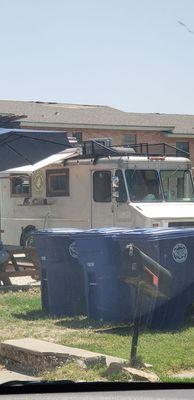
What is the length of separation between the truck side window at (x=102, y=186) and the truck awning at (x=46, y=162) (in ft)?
2.72

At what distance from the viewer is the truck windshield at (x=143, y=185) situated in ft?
45.5

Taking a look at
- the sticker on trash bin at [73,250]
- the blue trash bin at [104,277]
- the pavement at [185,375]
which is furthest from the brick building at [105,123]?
the pavement at [185,375]

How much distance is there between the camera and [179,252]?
27.1ft

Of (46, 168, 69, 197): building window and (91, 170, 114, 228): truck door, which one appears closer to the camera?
(91, 170, 114, 228): truck door

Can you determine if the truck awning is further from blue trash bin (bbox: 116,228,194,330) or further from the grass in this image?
blue trash bin (bbox: 116,228,194,330)

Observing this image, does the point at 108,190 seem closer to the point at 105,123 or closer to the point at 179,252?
the point at 179,252

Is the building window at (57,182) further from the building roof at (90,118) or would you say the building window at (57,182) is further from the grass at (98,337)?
the building roof at (90,118)

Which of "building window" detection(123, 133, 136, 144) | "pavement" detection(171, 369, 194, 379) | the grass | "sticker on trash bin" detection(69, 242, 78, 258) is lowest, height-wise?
"pavement" detection(171, 369, 194, 379)

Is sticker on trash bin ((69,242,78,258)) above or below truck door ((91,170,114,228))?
below

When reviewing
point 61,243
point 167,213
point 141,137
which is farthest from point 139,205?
point 141,137

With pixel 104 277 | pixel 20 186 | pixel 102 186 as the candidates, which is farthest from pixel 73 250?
pixel 20 186

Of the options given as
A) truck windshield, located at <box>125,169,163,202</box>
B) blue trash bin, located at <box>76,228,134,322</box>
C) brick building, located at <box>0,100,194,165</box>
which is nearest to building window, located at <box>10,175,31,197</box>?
truck windshield, located at <box>125,169,163,202</box>

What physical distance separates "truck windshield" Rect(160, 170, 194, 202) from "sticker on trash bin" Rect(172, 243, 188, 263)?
19.9ft

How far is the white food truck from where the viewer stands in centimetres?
1351
